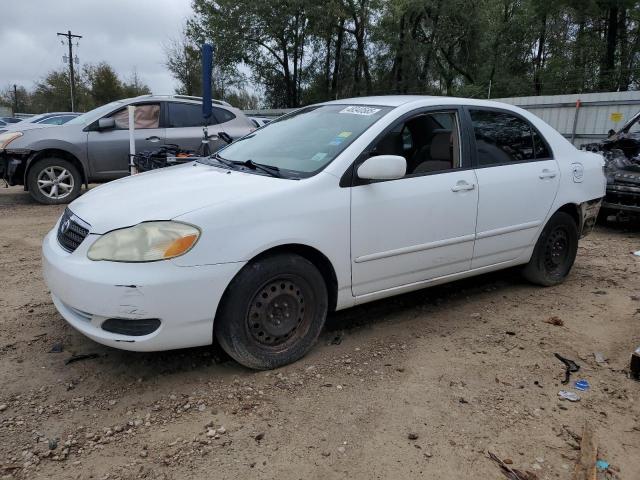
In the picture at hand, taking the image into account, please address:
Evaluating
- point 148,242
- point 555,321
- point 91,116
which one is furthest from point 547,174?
point 91,116

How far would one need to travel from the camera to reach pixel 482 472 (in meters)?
2.35

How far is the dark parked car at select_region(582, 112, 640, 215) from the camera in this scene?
6984 mm

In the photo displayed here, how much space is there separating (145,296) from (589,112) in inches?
469

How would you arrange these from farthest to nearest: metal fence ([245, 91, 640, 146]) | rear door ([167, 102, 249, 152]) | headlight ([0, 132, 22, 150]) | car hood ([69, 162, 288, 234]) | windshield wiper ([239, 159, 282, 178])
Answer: metal fence ([245, 91, 640, 146]) → rear door ([167, 102, 249, 152]) → headlight ([0, 132, 22, 150]) → windshield wiper ([239, 159, 282, 178]) → car hood ([69, 162, 288, 234])

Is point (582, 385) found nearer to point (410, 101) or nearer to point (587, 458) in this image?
point (587, 458)

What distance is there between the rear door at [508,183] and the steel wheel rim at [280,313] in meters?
1.57

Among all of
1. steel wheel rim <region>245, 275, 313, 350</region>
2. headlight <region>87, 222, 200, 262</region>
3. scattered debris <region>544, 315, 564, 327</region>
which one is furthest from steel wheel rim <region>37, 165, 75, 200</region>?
scattered debris <region>544, 315, 564, 327</region>

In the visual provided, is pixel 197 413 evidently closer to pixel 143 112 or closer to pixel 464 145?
pixel 464 145

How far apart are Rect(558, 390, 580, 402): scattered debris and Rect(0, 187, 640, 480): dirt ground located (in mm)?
45

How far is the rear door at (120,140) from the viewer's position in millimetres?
8469

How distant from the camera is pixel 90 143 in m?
8.40

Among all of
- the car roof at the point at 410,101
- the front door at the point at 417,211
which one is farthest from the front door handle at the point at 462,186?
the car roof at the point at 410,101

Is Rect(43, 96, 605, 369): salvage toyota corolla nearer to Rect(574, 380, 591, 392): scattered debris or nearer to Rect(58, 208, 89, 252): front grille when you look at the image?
Rect(58, 208, 89, 252): front grille

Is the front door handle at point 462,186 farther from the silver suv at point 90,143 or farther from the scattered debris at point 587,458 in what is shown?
the silver suv at point 90,143
